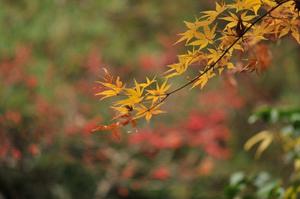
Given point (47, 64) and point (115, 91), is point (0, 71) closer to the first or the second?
point (47, 64)

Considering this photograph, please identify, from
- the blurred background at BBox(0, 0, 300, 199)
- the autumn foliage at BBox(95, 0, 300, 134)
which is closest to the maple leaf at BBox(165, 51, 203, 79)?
the autumn foliage at BBox(95, 0, 300, 134)

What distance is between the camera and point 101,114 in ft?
21.0

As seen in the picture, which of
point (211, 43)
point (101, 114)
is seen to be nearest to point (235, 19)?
point (211, 43)

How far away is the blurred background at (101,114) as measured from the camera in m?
5.40

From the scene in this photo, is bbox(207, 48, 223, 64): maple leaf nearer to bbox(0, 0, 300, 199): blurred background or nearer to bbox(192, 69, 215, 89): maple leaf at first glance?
bbox(192, 69, 215, 89): maple leaf

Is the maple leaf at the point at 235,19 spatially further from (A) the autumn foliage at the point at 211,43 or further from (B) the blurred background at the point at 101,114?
(B) the blurred background at the point at 101,114

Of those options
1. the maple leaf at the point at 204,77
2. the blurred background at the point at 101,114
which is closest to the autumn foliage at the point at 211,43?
the maple leaf at the point at 204,77

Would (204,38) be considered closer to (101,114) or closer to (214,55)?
(214,55)

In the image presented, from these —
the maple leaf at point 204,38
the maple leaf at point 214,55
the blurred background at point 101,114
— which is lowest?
the maple leaf at point 214,55

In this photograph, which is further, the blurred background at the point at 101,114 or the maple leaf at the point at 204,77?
the blurred background at the point at 101,114

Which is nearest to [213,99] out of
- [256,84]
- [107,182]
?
[256,84]

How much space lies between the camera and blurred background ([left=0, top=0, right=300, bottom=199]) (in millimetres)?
5403

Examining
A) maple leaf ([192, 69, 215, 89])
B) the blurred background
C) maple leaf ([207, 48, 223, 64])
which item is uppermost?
the blurred background

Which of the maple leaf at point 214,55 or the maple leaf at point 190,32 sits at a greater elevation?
the maple leaf at point 190,32
